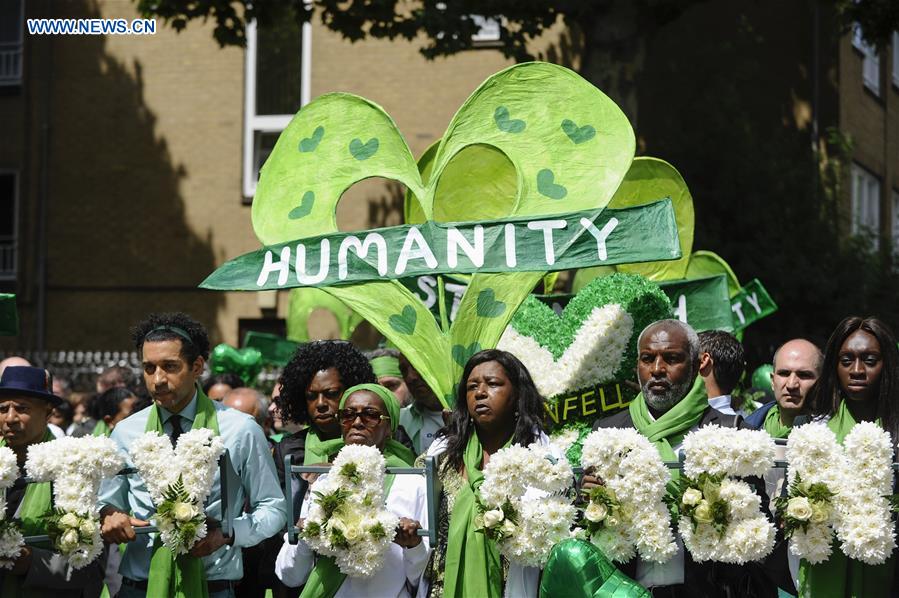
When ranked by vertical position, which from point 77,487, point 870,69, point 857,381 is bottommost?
point 77,487

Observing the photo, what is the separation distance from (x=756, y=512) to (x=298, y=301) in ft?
26.9

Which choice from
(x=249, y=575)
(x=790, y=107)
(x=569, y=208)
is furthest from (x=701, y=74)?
(x=249, y=575)

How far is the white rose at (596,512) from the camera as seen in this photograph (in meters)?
5.35

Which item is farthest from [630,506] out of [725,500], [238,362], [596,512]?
[238,362]

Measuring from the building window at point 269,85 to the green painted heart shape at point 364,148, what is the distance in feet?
43.4

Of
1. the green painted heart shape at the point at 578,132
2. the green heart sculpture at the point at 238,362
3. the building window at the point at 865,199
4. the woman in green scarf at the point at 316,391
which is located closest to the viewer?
the woman in green scarf at the point at 316,391

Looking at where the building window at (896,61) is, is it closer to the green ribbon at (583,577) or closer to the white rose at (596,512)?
the white rose at (596,512)

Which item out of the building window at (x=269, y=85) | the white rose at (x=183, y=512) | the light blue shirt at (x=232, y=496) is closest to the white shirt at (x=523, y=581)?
the light blue shirt at (x=232, y=496)

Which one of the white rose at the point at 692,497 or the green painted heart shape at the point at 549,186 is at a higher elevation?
the green painted heart shape at the point at 549,186

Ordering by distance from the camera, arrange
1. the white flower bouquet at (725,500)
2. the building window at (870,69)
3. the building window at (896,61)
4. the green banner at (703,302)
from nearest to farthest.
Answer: the white flower bouquet at (725,500), the green banner at (703,302), the building window at (870,69), the building window at (896,61)

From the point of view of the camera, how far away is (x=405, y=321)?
8.05 m

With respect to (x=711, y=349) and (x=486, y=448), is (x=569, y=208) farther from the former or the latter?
(x=486, y=448)

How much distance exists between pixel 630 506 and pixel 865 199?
20.1 meters

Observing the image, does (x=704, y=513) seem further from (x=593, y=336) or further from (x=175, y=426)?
(x=593, y=336)
